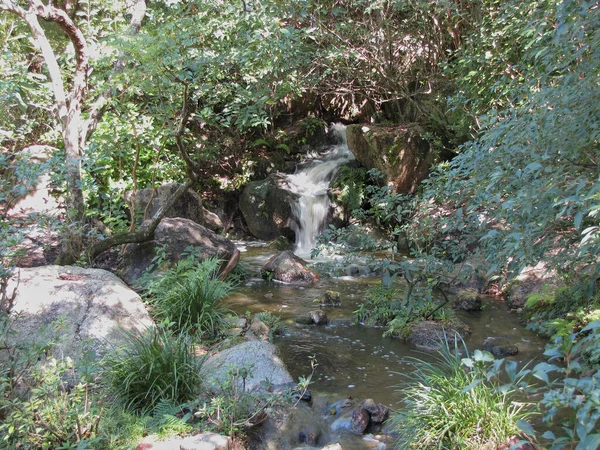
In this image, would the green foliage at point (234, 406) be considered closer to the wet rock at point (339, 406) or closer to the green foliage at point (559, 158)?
the wet rock at point (339, 406)

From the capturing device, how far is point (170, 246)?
8695 mm

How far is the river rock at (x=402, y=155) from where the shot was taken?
1236cm

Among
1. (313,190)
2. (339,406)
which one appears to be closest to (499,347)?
(339,406)

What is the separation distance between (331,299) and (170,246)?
115 inches

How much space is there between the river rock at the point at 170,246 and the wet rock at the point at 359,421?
14.3ft

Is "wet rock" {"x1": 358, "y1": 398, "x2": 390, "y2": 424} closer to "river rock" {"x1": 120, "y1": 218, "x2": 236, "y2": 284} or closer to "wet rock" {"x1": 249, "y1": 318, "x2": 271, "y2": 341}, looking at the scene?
"wet rock" {"x1": 249, "y1": 318, "x2": 271, "y2": 341}

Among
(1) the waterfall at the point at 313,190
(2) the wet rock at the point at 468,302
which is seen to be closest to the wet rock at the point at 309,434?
(2) the wet rock at the point at 468,302

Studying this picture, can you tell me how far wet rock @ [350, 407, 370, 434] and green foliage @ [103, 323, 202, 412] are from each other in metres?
1.43

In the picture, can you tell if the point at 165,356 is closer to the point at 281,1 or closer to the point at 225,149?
the point at 281,1

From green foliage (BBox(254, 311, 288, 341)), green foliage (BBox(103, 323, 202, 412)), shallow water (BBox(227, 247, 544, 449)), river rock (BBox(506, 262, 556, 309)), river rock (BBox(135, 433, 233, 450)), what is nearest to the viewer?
river rock (BBox(135, 433, 233, 450))

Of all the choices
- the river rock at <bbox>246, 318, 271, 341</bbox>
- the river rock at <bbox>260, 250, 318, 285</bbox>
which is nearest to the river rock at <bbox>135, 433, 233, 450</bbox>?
the river rock at <bbox>246, 318, 271, 341</bbox>

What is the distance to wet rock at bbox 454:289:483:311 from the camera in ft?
25.9

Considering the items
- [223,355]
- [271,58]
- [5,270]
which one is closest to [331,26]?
[271,58]

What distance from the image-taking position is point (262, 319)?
701 centimetres
